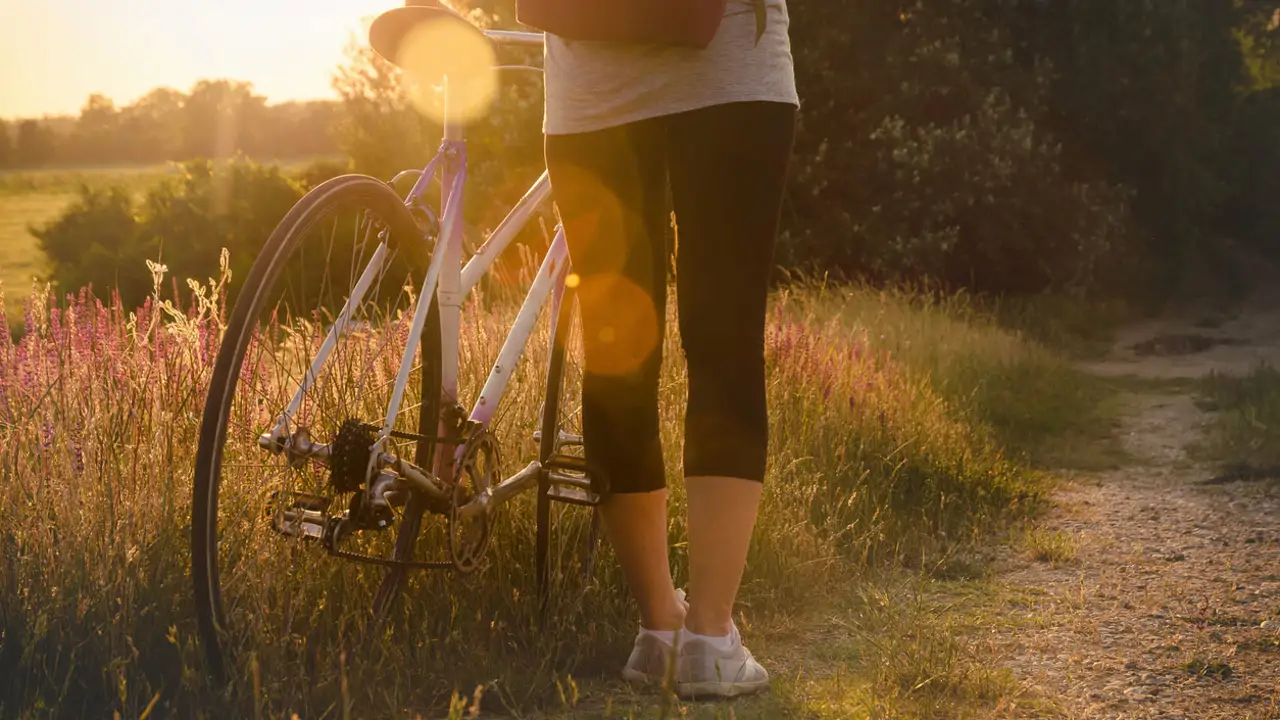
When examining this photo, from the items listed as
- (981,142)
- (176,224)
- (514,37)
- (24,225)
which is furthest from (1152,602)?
(24,225)

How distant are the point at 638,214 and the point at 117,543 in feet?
4.04

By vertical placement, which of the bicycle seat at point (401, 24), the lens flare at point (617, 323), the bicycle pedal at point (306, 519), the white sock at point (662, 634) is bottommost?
the white sock at point (662, 634)

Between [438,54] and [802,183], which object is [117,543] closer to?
[438,54]

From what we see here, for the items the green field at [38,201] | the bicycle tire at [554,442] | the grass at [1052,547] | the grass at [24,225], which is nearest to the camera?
the bicycle tire at [554,442]

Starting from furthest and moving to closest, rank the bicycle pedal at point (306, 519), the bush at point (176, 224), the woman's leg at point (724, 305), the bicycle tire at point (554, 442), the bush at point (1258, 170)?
1. the bush at point (1258, 170)
2. the bush at point (176, 224)
3. the bicycle tire at point (554, 442)
4. the woman's leg at point (724, 305)
5. the bicycle pedal at point (306, 519)

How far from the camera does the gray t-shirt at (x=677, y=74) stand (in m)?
2.52

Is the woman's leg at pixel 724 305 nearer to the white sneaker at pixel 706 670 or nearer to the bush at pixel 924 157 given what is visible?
the white sneaker at pixel 706 670

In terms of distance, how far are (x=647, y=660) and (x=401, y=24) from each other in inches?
57.3

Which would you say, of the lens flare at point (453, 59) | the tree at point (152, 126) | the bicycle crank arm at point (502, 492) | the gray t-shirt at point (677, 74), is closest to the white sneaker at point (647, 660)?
the bicycle crank arm at point (502, 492)

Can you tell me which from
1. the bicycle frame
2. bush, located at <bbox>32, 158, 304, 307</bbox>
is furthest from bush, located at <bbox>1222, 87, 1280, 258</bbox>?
the bicycle frame

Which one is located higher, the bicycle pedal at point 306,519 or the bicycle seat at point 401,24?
the bicycle seat at point 401,24

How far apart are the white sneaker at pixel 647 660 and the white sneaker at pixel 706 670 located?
0.25 ft

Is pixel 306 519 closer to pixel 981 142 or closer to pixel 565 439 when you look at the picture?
pixel 565 439

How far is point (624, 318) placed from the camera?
A: 270 centimetres
